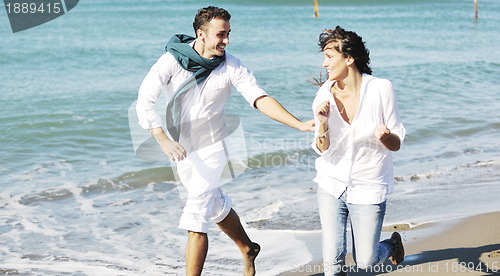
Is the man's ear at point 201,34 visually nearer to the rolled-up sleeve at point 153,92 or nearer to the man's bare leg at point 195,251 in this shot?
the rolled-up sleeve at point 153,92

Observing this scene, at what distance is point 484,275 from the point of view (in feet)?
16.5

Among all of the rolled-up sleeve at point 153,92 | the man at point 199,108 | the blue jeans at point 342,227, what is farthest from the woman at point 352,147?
the rolled-up sleeve at point 153,92

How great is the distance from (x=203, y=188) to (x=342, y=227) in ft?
3.32

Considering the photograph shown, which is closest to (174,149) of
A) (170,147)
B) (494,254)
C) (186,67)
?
(170,147)

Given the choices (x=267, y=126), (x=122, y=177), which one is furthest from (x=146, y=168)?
(x=267, y=126)

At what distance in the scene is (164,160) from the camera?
9367mm

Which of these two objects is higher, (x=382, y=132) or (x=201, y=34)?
(x=201, y=34)

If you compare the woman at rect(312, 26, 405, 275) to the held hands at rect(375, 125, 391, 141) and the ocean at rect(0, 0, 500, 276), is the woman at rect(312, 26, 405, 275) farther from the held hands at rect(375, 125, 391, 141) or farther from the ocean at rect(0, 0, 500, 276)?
the ocean at rect(0, 0, 500, 276)

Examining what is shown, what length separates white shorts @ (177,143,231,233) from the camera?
16.1ft

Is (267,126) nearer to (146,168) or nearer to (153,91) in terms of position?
(146,168)

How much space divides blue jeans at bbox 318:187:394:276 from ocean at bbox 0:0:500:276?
0.88 metres

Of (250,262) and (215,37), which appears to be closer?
(215,37)

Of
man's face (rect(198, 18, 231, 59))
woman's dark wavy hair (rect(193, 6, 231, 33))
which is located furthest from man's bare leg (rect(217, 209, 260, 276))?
woman's dark wavy hair (rect(193, 6, 231, 33))

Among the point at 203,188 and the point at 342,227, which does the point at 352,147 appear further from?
the point at 203,188
